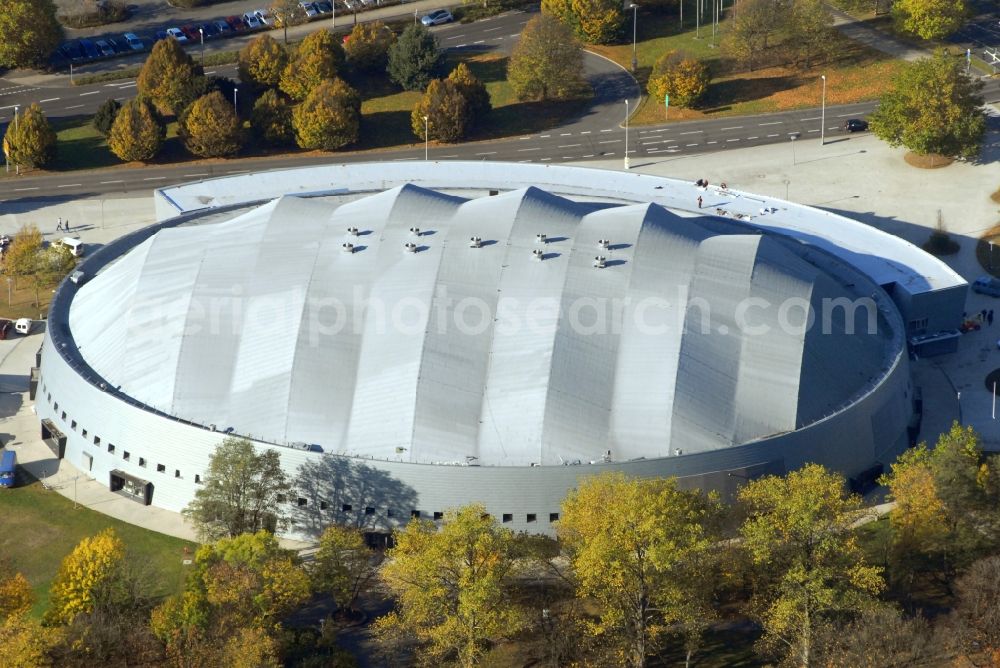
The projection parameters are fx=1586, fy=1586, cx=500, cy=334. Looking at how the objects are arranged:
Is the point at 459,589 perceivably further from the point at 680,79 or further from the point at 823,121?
the point at 680,79

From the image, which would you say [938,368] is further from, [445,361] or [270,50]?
[270,50]

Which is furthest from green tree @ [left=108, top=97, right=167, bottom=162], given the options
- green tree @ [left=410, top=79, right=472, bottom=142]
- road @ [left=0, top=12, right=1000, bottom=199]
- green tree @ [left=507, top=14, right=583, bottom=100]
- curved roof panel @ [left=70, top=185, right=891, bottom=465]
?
curved roof panel @ [left=70, top=185, right=891, bottom=465]

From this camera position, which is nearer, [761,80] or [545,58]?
[545,58]

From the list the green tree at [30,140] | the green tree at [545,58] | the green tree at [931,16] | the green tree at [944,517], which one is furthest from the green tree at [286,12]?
the green tree at [944,517]

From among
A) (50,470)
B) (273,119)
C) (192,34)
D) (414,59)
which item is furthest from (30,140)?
(50,470)

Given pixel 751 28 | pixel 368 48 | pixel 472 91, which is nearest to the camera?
pixel 472 91

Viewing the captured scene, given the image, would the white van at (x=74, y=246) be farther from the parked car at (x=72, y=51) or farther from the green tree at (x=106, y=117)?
the parked car at (x=72, y=51)
